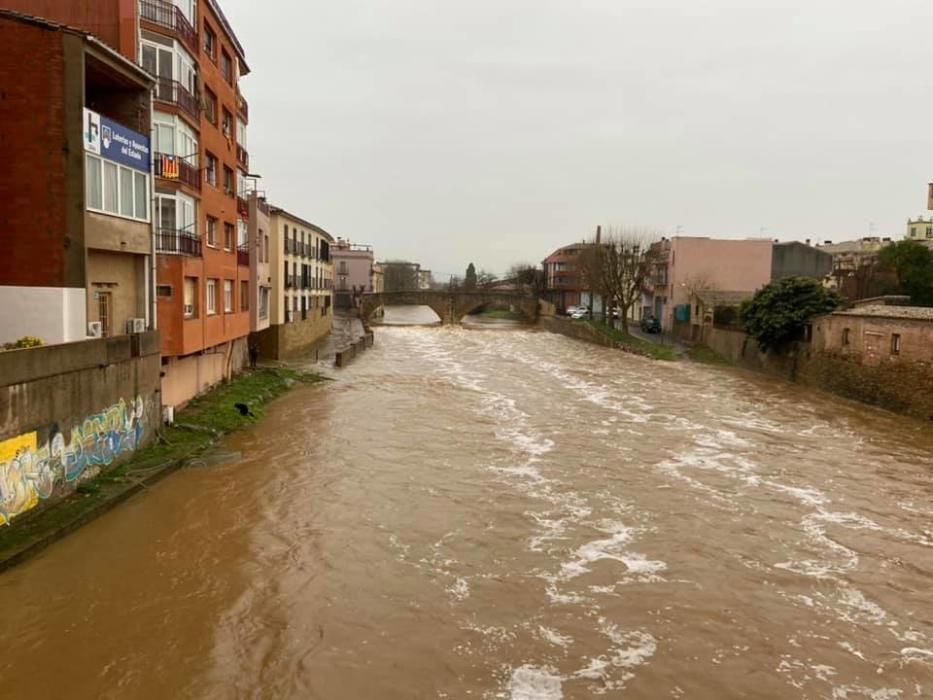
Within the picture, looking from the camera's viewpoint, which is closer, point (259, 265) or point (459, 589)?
point (459, 589)

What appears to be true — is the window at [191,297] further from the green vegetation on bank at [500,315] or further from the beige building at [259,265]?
the green vegetation on bank at [500,315]

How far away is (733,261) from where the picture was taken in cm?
5878

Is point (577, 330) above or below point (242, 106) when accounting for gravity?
below

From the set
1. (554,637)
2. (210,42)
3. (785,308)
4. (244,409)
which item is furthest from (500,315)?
(554,637)

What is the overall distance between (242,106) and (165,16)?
1136 cm

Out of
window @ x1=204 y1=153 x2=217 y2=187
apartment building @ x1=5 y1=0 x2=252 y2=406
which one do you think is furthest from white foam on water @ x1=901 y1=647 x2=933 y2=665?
window @ x1=204 y1=153 x2=217 y2=187

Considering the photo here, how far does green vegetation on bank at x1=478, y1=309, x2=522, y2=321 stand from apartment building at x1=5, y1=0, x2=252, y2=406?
68.4m

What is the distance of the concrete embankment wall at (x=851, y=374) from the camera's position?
85.9ft

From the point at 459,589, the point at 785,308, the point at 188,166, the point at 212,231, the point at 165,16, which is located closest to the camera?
the point at 459,589

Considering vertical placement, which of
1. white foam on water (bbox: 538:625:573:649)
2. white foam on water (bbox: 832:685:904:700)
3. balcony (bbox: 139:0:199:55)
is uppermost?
balcony (bbox: 139:0:199:55)

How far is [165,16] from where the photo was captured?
19.9 m

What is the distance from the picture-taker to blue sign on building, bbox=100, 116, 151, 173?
15.2m

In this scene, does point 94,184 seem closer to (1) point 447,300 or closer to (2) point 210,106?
(2) point 210,106

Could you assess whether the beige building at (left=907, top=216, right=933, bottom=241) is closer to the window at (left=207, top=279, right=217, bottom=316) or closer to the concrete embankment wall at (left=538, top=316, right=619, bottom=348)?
the concrete embankment wall at (left=538, top=316, right=619, bottom=348)
